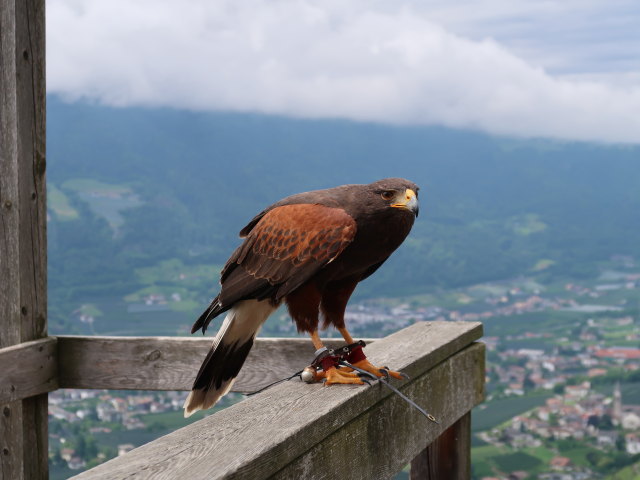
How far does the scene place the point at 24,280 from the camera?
3410mm

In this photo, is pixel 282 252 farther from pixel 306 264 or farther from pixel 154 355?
pixel 154 355

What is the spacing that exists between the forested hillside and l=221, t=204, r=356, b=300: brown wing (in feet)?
196

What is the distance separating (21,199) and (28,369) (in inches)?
27.0

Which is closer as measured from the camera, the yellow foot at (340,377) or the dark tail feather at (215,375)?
the yellow foot at (340,377)

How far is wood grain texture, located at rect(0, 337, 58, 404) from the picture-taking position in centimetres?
328

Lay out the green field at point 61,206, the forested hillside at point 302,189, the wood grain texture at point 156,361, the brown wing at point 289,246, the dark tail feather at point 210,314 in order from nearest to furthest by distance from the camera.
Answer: the brown wing at point 289,246
the dark tail feather at point 210,314
the wood grain texture at point 156,361
the green field at point 61,206
the forested hillside at point 302,189

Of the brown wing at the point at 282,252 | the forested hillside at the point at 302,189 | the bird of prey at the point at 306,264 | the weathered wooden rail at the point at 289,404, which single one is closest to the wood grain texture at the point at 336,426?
the weathered wooden rail at the point at 289,404

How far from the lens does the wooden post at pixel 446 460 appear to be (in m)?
3.38

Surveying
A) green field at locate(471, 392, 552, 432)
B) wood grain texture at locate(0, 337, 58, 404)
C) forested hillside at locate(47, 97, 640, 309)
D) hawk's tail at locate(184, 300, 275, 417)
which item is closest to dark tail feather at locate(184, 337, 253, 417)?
hawk's tail at locate(184, 300, 275, 417)

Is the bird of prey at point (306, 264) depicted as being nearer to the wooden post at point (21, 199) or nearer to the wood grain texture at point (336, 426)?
the wood grain texture at point (336, 426)

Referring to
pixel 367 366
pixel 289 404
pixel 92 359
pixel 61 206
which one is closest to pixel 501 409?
pixel 92 359

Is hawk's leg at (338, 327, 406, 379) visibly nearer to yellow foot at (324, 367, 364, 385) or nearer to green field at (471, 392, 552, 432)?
yellow foot at (324, 367, 364, 385)

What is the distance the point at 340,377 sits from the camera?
2.62 m

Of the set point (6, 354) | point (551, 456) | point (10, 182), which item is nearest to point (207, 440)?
point (6, 354)
